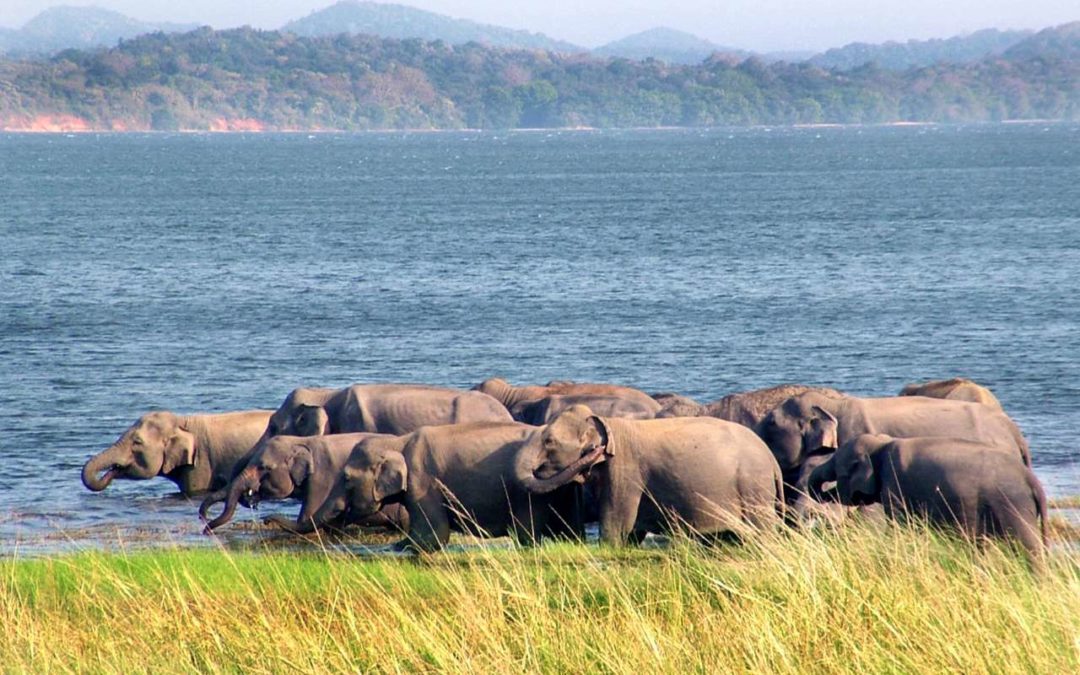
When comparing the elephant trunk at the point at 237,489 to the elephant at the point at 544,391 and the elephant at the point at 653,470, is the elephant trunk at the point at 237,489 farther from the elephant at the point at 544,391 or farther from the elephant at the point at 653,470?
the elephant at the point at 544,391

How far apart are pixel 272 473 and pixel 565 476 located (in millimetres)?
3481

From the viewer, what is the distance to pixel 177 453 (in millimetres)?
21406

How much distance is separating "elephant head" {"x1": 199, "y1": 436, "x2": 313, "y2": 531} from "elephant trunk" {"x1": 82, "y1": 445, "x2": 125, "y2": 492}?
360 centimetres

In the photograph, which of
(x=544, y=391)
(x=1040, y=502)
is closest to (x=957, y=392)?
(x=544, y=391)

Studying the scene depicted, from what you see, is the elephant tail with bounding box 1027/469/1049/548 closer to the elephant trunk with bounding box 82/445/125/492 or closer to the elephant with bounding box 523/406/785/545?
the elephant with bounding box 523/406/785/545

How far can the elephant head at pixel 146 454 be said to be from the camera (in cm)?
2139

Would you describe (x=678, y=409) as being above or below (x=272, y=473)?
above

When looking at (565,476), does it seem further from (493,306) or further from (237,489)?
(493,306)

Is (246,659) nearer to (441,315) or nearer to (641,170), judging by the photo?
(441,315)

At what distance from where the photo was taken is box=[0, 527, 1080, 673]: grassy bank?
9438mm

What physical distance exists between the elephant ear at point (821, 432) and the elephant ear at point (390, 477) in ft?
13.9

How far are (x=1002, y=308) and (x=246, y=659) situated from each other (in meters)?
40.7

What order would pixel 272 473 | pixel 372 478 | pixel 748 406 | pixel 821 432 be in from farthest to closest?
pixel 748 406 → pixel 272 473 → pixel 821 432 → pixel 372 478

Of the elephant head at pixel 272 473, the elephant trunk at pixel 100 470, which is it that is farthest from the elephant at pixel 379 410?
the elephant trunk at pixel 100 470
